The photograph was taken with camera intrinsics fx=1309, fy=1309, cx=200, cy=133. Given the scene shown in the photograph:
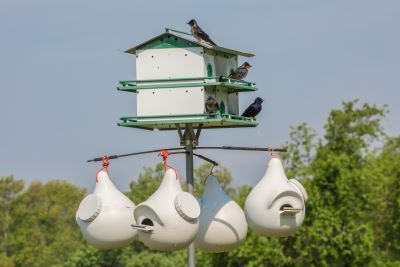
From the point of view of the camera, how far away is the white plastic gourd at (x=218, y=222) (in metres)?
9.93

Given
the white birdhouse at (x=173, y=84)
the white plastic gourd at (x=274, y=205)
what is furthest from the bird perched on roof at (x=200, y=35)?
the white plastic gourd at (x=274, y=205)

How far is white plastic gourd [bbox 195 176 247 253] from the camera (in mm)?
9930

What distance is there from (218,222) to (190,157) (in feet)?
1.77

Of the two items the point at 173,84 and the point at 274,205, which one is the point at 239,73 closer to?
the point at 173,84

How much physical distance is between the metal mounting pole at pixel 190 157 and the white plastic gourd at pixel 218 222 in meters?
0.18

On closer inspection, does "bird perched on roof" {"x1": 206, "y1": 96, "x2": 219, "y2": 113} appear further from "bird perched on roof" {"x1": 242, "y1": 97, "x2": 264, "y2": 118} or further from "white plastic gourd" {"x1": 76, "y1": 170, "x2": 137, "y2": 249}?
"white plastic gourd" {"x1": 76, "y1": 170, "x2": 137, "y2": 249}

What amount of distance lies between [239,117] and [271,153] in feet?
1.26

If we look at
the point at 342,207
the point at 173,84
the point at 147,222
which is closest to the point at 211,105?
the point at 173,84

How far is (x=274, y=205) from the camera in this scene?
10039mm

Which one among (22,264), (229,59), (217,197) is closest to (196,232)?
(217,197)

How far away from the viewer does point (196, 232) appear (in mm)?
9445

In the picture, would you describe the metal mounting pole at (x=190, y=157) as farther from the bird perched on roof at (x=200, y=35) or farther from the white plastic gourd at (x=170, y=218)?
the bird perched on roof at (x=200, y=35)

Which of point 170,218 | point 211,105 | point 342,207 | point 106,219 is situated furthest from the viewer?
point 342,207

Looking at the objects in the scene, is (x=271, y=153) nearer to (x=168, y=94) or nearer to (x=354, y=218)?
(x=168, y=94)
